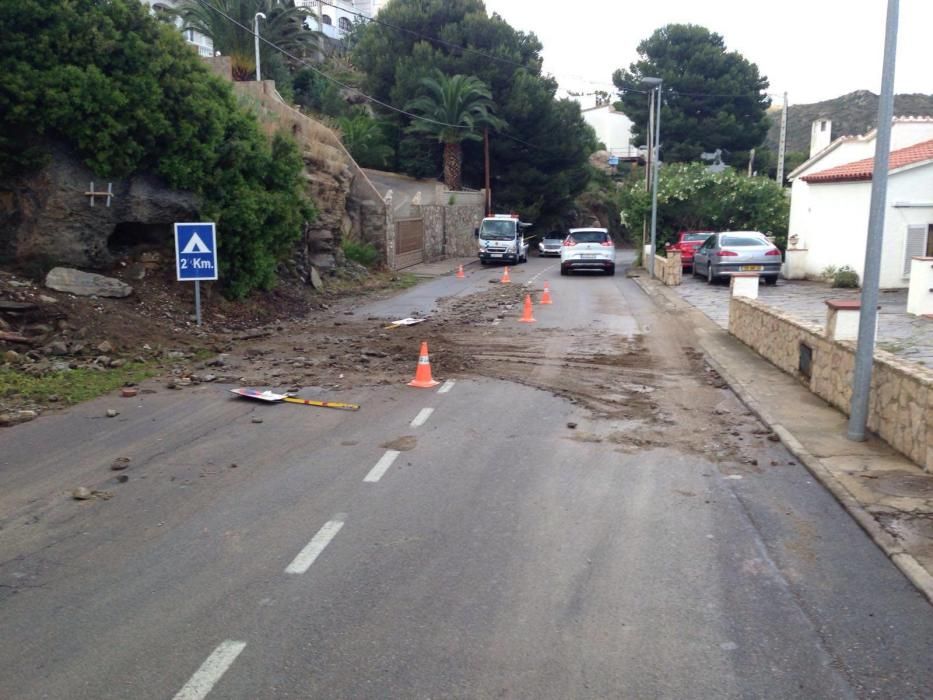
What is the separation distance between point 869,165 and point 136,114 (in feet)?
74.5

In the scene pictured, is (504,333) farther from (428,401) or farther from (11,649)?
(11,649)

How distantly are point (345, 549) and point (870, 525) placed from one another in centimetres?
384

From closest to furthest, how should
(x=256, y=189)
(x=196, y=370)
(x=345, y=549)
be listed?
(x=345, y=549), (x=196, y=370), (x=256, y=189)

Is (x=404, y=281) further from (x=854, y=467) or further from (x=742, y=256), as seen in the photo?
(x=854, y=467)

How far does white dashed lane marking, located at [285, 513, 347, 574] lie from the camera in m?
5.66

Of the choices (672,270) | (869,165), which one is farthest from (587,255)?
(869,165)

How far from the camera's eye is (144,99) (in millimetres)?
15758

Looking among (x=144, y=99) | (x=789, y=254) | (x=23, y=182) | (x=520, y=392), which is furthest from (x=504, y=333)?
(x=789, y=254)

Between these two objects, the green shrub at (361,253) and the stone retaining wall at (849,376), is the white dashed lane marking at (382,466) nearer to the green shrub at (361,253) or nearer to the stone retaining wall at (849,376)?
the stone retaining wall at (849,376)

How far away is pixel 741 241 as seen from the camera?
1176 inches

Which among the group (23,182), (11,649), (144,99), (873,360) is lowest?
(11,649)

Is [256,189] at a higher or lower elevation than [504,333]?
higher

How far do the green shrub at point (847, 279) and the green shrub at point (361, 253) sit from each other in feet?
51.9

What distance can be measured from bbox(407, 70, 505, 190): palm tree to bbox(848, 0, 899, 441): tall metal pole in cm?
4233
